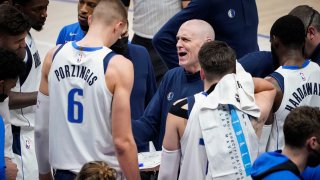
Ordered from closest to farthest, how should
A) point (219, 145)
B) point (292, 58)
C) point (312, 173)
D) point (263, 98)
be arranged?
1. point (312, 173)
2. point (219, 145)
3. point (263, 98)
4. point (292, 58)

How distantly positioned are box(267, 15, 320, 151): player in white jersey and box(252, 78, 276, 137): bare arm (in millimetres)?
273

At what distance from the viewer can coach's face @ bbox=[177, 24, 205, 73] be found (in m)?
5.05

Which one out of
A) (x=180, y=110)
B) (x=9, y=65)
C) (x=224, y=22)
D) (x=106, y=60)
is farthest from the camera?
(x=224, y=22)

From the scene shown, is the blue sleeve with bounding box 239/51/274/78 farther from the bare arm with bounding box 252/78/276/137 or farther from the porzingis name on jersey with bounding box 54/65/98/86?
the porzingis name on jersey with bounding box 54/65/98/86

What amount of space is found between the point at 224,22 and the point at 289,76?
107 cm

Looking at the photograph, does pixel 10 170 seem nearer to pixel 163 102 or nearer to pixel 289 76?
pixel 163 102

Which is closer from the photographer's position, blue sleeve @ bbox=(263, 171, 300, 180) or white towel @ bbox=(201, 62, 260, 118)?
blue sleeve @ bbox=(263, 171, 300, 180)

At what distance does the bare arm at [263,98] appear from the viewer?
4.44m

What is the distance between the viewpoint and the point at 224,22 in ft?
19.2

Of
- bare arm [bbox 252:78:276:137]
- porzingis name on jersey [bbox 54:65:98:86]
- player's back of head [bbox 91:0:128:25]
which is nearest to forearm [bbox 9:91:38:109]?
porzingis name on jersey [bbox 54:65:98:86]

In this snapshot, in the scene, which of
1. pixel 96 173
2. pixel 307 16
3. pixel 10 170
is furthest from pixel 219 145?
pixel 307 16

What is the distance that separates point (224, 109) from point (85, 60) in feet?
3.11

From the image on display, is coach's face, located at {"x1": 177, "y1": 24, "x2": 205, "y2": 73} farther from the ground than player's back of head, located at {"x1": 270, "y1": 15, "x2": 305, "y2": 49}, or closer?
closer

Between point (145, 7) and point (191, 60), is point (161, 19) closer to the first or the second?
point (145, 7)
